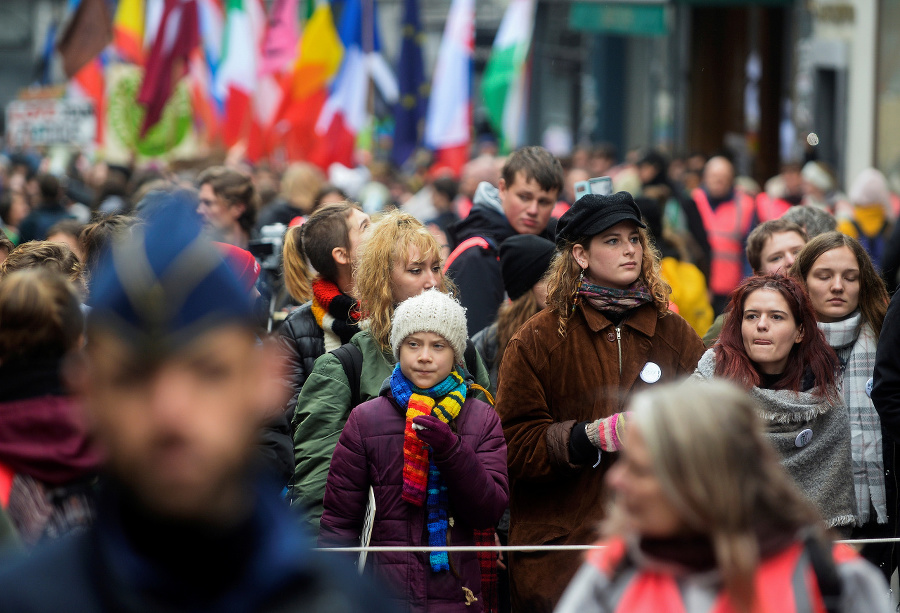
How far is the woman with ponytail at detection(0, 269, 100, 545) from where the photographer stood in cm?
256

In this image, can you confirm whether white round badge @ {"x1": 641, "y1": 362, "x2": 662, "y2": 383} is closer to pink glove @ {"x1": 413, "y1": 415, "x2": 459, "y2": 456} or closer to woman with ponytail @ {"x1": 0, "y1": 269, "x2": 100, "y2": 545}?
pink glove @ {"x1": 413, "y1": 415, "x2": 459, "y2": 456}

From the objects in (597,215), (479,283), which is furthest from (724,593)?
(479,283)

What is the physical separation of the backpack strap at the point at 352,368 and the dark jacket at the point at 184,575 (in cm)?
282

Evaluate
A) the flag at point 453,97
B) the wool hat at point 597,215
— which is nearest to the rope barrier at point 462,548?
the wool hat at point 597,215

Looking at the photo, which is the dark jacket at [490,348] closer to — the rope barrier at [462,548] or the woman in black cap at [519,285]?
the woman in black cap at [519,285]

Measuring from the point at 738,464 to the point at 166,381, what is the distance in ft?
3.09

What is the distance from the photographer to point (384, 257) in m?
4.73

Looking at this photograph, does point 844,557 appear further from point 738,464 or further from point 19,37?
point 19,37

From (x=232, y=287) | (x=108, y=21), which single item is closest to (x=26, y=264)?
(x=232, y=287)

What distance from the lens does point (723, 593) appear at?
1847 millimetres

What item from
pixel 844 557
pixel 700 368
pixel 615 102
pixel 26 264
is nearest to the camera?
pixel 844 557

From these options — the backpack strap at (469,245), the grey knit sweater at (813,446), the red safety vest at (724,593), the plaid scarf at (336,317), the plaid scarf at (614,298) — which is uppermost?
the backpack strap at (469,245)

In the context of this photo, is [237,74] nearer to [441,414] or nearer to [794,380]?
[441,414]

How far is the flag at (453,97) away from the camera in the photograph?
14312 millimetres
